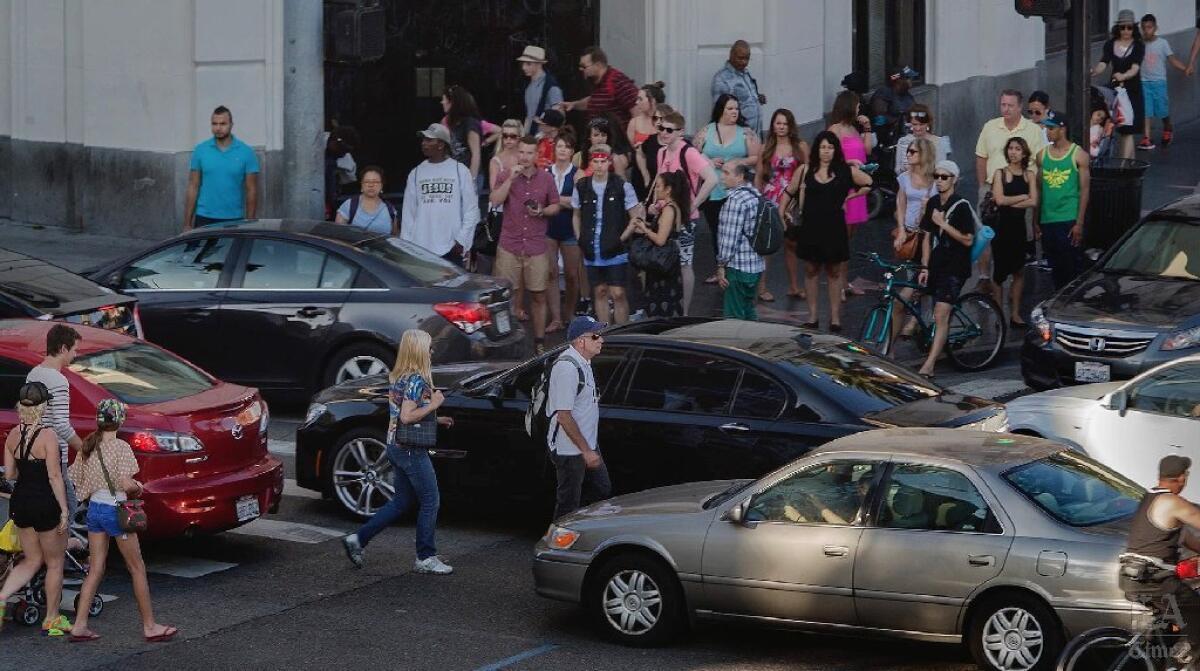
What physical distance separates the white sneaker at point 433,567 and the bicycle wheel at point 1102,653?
13.7 ft

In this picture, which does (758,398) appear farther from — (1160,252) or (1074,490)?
(1160,252)

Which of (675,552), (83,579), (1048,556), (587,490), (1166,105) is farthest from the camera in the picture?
(1166,105)

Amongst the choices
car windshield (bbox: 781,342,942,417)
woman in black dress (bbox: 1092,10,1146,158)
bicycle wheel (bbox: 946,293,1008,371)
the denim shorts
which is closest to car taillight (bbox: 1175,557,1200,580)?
car windshield (bbox: 781,342,942,417)

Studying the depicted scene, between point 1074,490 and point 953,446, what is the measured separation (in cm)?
63

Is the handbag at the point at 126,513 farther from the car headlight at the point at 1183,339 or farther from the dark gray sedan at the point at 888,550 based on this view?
the car headlight at the point at 1183,339

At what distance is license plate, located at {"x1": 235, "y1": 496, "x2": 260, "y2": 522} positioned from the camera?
1216 cm

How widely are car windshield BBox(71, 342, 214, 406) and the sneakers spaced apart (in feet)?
4.33

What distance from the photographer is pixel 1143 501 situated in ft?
30.2

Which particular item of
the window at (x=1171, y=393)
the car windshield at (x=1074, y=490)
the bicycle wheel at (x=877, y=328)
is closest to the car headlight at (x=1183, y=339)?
the window at (x=1171, y=393)

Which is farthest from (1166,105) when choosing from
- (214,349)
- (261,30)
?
(214,349)

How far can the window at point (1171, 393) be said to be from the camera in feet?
42.3

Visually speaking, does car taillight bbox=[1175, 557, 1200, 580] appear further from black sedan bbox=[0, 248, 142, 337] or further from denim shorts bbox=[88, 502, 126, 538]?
black sedan bbox=[0, 248, 142, 337]

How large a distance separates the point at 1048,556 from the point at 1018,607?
0.29 m

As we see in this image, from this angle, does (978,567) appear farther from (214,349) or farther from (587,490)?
(214,349)
